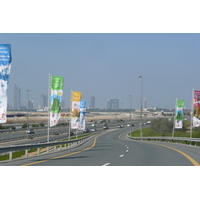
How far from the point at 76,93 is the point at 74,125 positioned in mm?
4104

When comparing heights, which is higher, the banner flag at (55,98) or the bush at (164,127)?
the banner flag at (55,98)

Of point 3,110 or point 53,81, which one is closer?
point 3,110

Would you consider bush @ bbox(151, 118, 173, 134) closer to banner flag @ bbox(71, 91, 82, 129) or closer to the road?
banner flag @ bbox(71, 91, 82, 129)

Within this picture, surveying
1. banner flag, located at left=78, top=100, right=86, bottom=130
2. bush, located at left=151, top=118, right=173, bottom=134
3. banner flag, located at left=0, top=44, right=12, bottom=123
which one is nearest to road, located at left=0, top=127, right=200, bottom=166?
banner flag, located at left=0, top=44, right=12, bottom=123

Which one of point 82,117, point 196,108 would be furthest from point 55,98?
point 82,117

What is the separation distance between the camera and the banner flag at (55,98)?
32375 mm

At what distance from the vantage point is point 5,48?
746 inches

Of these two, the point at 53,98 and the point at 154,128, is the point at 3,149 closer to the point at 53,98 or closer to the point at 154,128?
the point at 53,98

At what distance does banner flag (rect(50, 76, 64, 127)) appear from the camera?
32.4 metres

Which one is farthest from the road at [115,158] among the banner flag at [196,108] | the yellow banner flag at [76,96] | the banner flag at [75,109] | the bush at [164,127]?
the bush at [164,127]

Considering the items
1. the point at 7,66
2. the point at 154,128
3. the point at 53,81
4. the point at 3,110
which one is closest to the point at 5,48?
the point at 7,66

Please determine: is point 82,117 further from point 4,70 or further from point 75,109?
point 4,70

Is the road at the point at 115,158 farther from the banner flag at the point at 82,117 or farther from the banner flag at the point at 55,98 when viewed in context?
the banner flag at the point at 82,117

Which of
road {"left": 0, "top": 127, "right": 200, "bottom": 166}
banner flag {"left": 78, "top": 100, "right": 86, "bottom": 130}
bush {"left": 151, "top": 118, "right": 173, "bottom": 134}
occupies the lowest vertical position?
bush {"left": 151, "top": 118, "right": 173, "bottom": 134}
